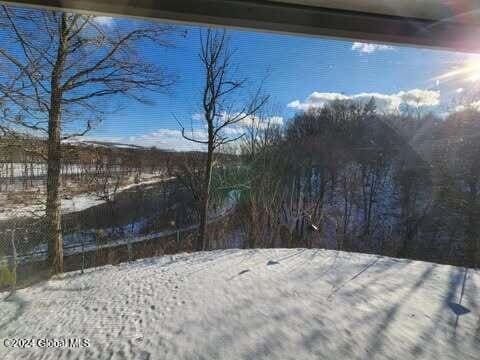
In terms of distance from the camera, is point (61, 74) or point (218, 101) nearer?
point (61, 74)

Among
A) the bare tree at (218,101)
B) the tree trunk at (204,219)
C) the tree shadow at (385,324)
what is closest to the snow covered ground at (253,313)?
the tree shadow at (385,324)

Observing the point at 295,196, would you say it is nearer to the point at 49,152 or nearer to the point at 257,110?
the point at 257,110

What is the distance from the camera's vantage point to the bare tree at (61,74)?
114 centimetres

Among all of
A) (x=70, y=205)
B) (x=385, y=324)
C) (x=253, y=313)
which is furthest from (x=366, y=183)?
(x=70, y=205)

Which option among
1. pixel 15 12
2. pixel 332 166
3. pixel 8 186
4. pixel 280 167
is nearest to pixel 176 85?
pixel 15 12

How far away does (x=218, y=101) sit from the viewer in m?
2.10

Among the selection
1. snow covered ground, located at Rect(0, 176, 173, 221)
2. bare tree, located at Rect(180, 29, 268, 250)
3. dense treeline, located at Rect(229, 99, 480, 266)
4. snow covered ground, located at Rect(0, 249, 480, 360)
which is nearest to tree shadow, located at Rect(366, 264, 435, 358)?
snow covered ground, located at Rect(0, 249, 480, 360)

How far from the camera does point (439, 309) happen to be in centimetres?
114

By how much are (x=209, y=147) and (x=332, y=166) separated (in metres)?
1.11

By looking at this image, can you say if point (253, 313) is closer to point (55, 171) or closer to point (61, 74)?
point (55, 171)

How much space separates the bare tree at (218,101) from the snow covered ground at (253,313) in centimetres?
107

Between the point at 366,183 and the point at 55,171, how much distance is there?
239 centimetres

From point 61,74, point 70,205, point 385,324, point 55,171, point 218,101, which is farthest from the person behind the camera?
point 218,101

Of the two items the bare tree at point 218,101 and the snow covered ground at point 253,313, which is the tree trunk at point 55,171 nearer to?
the snow covered ground at point 253,313
